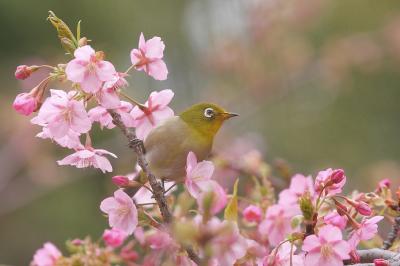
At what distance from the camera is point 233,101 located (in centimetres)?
589

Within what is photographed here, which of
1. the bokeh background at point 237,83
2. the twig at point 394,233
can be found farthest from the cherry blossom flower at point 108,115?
the bokeh background at point 237,83

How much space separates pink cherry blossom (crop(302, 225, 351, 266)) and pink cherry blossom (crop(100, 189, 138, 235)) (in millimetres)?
329

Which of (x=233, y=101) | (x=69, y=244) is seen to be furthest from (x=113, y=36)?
(x=69, y=244)

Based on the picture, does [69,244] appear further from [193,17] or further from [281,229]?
[193,17]

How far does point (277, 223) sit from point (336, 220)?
0.90 ft

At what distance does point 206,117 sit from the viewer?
174 centimetres

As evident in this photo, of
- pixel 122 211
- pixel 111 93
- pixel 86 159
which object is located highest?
pixel 111 93

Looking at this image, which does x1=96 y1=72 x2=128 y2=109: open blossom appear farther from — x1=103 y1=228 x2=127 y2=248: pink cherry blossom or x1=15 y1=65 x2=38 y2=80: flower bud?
x1=103 y1=228 x2=127 y2=248: pink cherry blossom

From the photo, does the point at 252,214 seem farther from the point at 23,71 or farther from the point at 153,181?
the point at 23,71

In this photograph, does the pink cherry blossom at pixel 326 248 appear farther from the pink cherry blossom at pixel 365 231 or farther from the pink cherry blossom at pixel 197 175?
the pink cherry blossom at pixel 197 175

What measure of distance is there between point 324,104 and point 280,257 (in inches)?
277

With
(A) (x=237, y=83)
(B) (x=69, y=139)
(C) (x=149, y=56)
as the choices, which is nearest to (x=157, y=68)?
(C) (x=149, y=56)

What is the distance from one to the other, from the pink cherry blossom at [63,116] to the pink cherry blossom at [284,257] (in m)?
0.43

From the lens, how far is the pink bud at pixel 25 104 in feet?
4.51
